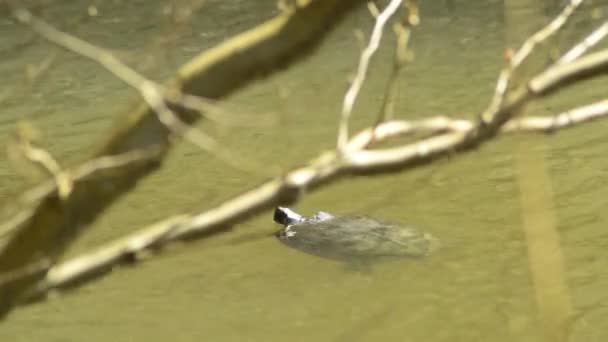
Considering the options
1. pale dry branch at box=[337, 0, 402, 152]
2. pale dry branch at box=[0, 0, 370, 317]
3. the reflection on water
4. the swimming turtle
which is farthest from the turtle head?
pale dry branch at box=[0, 0, 370, 317]

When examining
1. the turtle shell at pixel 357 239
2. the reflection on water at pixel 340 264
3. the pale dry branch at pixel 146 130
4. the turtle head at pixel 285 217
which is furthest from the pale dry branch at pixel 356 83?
the turtle head at pixel 285 217

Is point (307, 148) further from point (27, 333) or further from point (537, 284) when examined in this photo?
point (537, 284)

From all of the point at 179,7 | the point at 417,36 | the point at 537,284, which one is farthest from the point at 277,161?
the point at 537,284

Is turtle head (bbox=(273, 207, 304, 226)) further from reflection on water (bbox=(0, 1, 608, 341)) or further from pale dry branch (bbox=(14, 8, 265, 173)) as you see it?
pale dry branch (bbox=(14, 8, 265, 173))

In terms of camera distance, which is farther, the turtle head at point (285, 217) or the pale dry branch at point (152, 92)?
the turtle head at point (285, 217)

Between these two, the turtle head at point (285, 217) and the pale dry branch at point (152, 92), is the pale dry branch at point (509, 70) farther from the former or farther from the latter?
the turtle head at point (285, 217)

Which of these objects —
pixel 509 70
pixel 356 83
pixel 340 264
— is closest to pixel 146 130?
pixel 356 83
